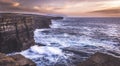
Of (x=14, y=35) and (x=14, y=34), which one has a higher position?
(x=14, y=34)

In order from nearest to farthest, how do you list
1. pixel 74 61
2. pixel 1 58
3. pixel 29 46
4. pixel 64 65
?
pixel 1 58 → pixel 64 65 → pixel 74 61 → pixel 29 46

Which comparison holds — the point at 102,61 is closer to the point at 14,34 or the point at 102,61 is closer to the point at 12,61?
the point at 12,61

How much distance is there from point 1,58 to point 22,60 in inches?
43.0

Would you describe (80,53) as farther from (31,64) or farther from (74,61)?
(31,64)

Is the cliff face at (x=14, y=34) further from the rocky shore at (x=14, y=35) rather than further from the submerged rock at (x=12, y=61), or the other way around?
the submerged rock at (x=12, y=61)

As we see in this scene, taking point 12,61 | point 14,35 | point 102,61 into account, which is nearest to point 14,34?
point 14,35

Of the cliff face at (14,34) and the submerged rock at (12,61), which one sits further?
the cliff face at (14,34)

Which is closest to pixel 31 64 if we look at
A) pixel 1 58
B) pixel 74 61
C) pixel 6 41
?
pixel 1 58

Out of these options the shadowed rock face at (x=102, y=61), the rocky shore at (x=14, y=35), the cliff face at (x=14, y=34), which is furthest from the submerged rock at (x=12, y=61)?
the cliff face at (x=14, y=34)

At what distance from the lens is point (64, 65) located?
15.9 m

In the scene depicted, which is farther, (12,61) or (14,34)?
(14,34)

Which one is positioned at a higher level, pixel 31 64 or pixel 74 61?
pixel 31 64

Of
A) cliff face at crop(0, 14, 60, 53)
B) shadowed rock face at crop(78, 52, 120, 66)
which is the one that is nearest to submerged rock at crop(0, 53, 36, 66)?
shadowed rock face at crop(78, 52, 120, 66)

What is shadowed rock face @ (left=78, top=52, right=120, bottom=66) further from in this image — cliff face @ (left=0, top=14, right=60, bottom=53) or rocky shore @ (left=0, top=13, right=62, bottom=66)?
cliff face @ (left=0, top=14, right=60, bottom=53)
